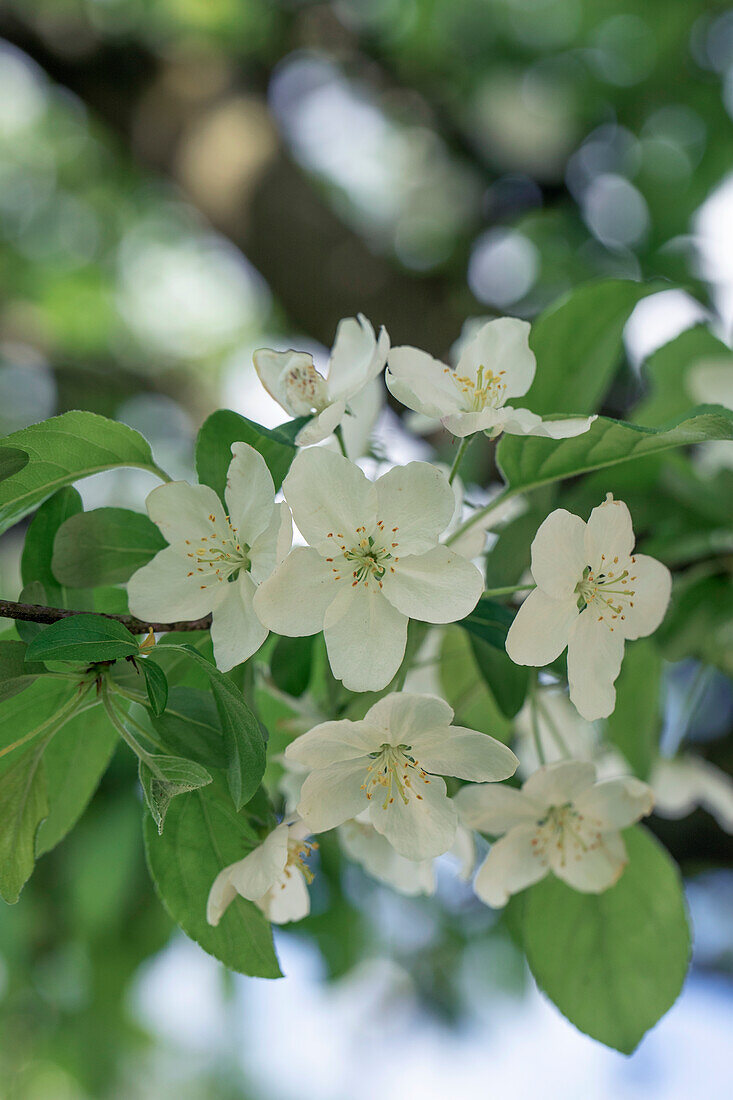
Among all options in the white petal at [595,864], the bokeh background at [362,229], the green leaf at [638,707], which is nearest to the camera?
the white petal at [595,864]

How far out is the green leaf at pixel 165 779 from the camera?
49 centimetres

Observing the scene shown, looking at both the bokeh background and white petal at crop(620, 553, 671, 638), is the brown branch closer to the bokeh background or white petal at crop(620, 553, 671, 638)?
white petal at crop(620, 553, 671, 638)

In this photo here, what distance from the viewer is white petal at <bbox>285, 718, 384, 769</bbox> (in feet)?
1.72

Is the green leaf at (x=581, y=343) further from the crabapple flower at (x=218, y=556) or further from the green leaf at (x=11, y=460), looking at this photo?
the green leaf at (x=11, y=460)

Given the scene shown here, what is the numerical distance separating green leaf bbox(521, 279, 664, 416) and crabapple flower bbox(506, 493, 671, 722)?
0.24 m

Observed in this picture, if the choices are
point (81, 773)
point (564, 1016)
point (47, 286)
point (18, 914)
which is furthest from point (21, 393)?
point (564, 1016)

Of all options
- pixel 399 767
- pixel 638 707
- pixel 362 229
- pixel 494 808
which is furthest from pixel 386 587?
pixel 362 229

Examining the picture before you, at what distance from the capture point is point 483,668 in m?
0.69

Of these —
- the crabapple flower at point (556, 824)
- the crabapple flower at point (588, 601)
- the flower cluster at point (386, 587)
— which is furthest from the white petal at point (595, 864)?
the crabapple flower at point (588, 601)

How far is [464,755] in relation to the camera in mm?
549

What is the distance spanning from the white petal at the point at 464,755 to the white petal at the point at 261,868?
0.11m

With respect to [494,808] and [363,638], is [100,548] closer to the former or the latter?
[363,638]

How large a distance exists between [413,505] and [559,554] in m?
0.10

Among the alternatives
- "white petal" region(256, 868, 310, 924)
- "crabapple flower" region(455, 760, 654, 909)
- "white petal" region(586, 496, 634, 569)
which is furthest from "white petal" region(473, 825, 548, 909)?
"white petal" region(586, 496, 634, 569)
